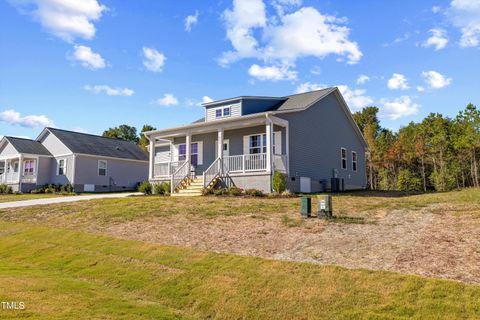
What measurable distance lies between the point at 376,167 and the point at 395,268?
43.4 meters

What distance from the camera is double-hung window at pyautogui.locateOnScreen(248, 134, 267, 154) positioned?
64.3 ft

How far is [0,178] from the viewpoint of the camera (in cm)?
3416

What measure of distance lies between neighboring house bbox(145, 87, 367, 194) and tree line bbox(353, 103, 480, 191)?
17.0 m

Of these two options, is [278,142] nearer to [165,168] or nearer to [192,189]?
[192,189]

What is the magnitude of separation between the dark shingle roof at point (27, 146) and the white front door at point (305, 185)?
79.7ft

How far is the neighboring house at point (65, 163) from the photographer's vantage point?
30.9 m

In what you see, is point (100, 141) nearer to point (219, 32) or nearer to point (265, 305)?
point (219, 32)

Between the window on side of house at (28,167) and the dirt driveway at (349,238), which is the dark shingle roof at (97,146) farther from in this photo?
the dirt driveway at (349,238)

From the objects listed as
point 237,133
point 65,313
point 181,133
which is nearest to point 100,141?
point 181,133

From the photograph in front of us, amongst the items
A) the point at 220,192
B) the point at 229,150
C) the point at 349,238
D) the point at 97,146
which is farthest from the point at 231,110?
the point at 97,146

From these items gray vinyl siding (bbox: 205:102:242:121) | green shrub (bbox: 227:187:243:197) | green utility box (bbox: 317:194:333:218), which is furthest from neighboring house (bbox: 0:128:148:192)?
green utility box (bbox: 317:194:333:218)

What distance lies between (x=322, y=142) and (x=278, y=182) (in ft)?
21.6

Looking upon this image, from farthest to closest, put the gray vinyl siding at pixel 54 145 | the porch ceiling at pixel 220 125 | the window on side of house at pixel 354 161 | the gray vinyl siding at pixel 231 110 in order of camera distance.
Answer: the gray vinyl siding at pixel 54 145
the window on side of house at pixel 354 161
the gray vinyl siding at pixel 231 110
the porch ceiling at pixel 220 125

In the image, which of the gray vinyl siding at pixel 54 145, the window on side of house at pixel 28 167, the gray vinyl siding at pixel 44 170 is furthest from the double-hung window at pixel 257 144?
the window on side of house at pixel 28 167
